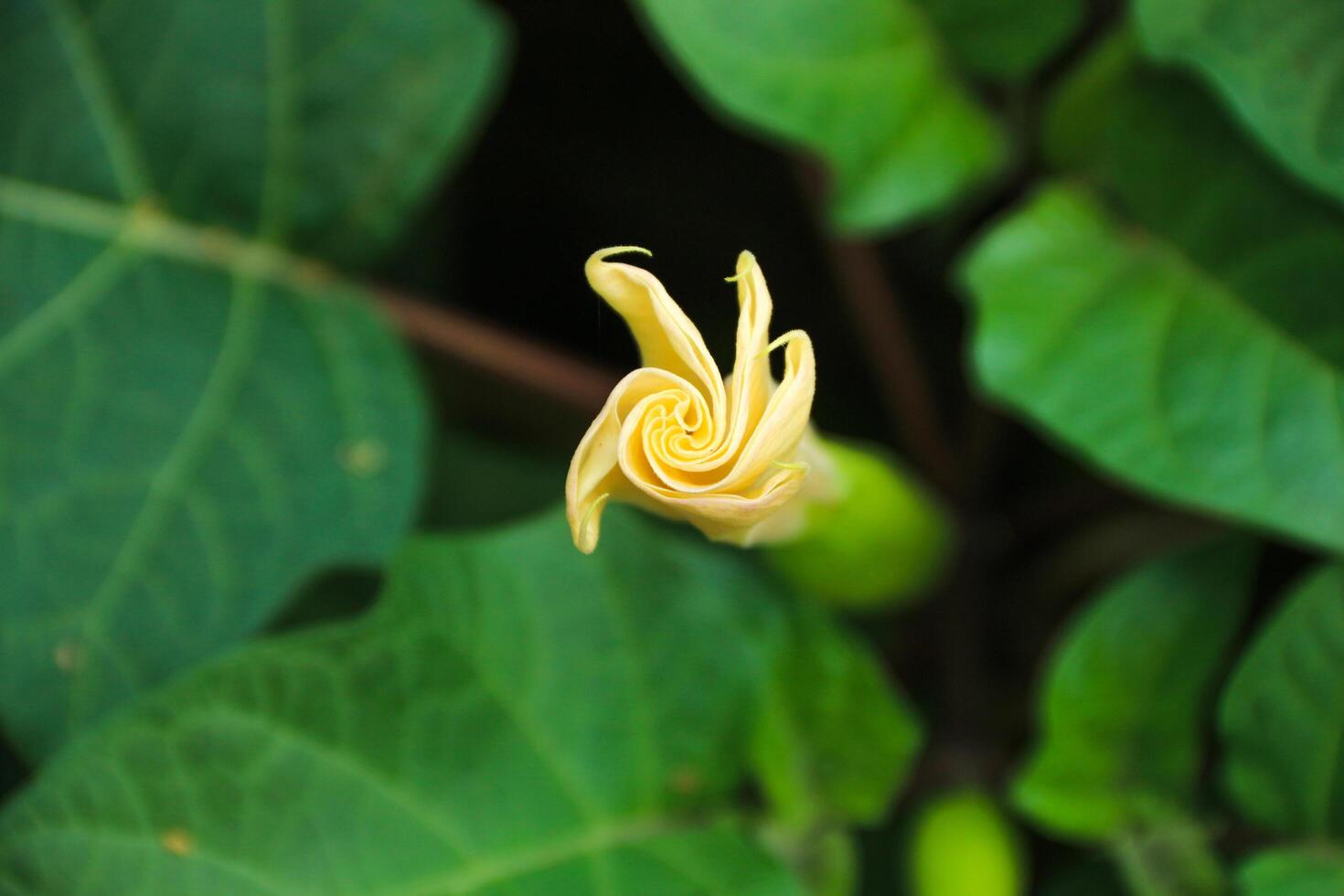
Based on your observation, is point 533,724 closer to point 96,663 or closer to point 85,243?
point 96,663

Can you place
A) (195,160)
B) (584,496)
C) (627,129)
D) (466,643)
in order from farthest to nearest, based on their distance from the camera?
(627,129) < (195,160) < (466,643) < (584,496)

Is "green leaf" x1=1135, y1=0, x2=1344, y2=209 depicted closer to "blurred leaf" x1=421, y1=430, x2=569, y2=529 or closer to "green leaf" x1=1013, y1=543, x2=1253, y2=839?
"green leaf" x1=1013, y1=543, x2=1253, y2=839

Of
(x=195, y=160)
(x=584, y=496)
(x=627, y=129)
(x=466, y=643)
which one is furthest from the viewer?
(x=627, y=129)

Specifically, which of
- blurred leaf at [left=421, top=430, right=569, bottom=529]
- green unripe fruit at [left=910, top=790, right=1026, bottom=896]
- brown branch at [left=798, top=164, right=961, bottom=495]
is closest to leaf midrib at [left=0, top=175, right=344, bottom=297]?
blurred leaf at [left=421, top=430, right=569, bottom=529]

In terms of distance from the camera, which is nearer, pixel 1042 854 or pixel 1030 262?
pixel 1030 262

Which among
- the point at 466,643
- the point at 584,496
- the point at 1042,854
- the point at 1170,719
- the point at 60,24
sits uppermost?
the point at 60,24

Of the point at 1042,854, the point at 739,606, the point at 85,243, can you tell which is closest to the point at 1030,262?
the point at 739,606
